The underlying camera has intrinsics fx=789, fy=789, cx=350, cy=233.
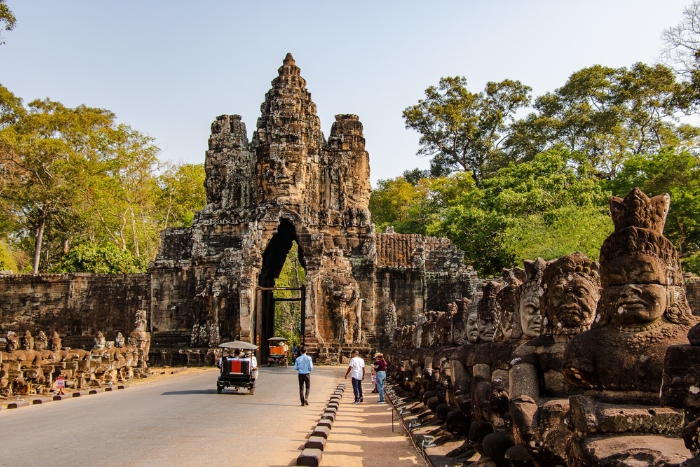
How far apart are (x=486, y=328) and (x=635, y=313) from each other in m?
4.58

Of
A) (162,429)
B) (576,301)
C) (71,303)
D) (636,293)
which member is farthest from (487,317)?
(71,303)

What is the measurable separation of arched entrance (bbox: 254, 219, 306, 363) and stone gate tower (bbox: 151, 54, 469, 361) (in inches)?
3.5

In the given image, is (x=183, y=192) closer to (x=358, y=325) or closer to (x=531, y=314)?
(x=358, y=325)

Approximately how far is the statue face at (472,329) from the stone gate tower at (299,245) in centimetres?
2085

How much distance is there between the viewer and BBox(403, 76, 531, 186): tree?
52.3 metres

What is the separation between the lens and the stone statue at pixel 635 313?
4383mm

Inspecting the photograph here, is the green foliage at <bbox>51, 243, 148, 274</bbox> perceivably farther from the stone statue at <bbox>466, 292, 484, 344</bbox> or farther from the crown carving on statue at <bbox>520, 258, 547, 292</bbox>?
the crown carving on statue at <bbox>520, 258, 547, 292</bbox>

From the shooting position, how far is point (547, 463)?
4.93 meters

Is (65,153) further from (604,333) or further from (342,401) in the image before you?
(604,333)

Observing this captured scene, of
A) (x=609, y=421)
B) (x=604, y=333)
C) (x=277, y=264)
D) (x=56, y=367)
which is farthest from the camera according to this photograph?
→ (x=277, y=264)

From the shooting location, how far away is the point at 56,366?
18.3 metres

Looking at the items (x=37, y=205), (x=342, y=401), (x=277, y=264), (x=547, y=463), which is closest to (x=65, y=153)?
(x=37, y=205)

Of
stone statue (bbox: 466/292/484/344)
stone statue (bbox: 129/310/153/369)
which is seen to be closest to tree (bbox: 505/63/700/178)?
stone statue (bbox: 129/310/153/369)

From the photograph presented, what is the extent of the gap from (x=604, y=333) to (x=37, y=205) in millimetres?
43741
